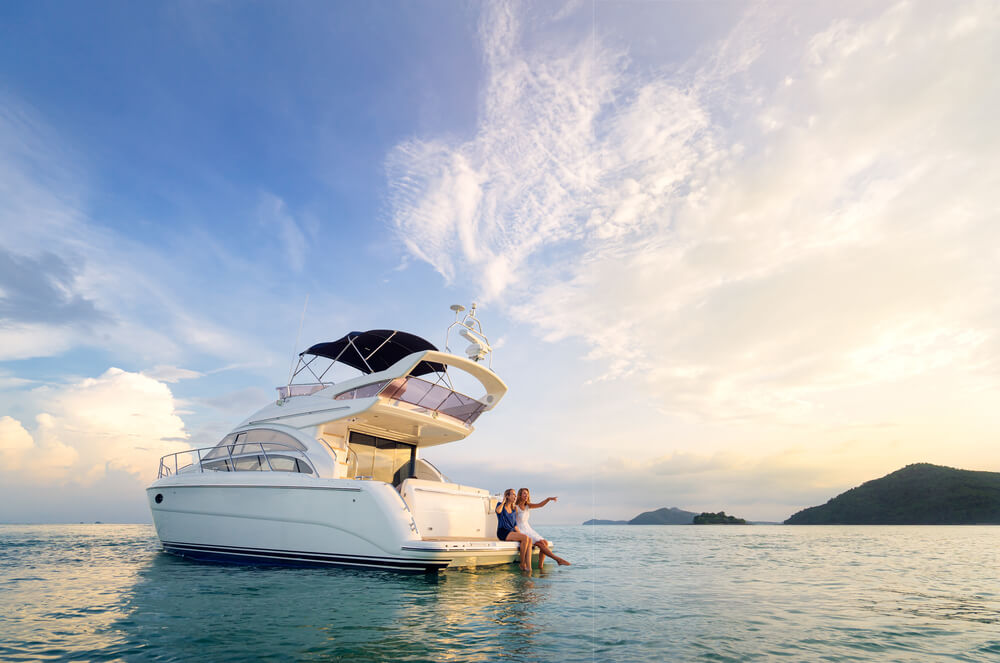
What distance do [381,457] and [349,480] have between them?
3442 mm

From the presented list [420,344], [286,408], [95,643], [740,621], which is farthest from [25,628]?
[420,344]

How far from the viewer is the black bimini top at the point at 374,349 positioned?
12266mm

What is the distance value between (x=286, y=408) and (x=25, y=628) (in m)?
6.63

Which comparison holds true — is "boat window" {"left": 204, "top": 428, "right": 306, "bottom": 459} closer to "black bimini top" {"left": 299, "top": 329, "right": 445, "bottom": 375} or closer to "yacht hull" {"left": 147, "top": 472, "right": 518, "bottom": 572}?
"yacht hull" {"left": 147, "top": 472, "right": 518, "bottom": 572}

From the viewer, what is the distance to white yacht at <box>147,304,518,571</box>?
8.84 m

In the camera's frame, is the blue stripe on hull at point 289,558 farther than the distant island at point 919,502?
No

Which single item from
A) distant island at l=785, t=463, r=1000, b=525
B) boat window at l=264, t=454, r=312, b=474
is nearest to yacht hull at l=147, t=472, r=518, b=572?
boat window at l=264, t=454, r=312, b=474

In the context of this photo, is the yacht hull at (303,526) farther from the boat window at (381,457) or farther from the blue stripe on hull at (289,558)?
the boat window at (381,457)

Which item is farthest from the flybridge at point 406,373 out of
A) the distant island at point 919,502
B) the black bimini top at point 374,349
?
the distant island at point 919,502

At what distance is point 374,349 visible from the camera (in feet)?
42.8

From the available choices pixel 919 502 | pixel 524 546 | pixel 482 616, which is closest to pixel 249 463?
A: pixel 524 546

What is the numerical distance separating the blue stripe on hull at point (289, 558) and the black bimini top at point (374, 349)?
434cm

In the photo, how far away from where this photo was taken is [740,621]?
18.6 feet

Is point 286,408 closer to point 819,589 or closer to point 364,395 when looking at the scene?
point 364,395
